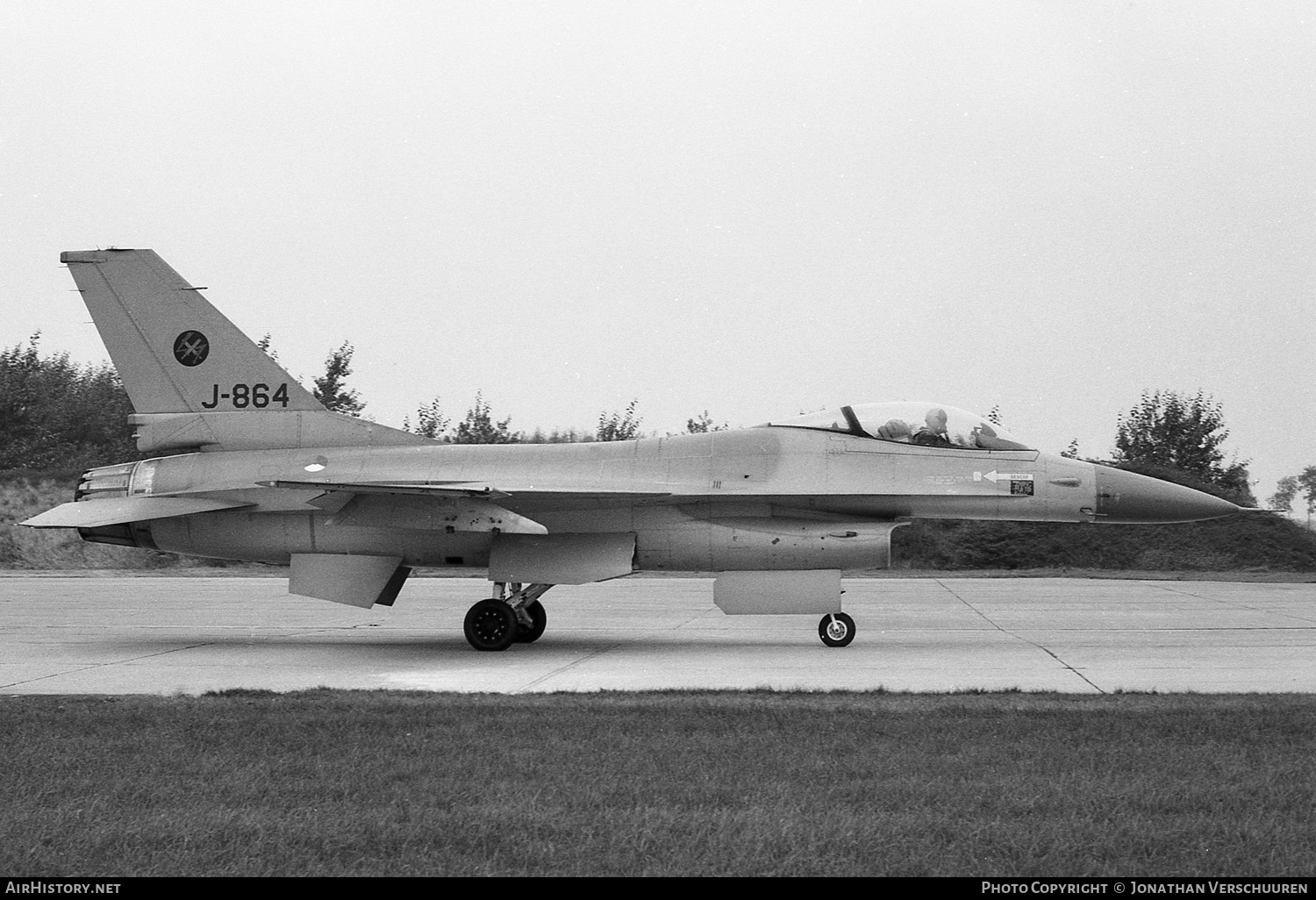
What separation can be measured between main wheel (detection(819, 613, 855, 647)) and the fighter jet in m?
0.02

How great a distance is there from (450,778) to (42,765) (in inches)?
87.2

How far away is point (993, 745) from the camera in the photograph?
23.1ft

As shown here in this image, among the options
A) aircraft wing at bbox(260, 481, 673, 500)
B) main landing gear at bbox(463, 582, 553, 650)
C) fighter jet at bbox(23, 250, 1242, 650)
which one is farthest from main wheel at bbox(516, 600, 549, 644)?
aircraft wing at bbox(260, 481, 673, 500)

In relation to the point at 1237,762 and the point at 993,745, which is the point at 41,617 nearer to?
the point at 993,745

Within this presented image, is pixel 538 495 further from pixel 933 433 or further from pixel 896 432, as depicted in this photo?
pixel 933 433

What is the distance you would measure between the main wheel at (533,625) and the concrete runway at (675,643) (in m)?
0.16

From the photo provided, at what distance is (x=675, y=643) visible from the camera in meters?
13.9

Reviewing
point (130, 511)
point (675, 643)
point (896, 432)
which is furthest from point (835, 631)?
point (130, 511)

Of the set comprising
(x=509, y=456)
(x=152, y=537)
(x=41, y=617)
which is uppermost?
(x=509, y=456)

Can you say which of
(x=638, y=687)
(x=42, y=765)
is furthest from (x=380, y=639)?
(x=42, y=765)

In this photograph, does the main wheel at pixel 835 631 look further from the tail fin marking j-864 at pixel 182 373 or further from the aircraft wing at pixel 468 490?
the tail fin marking j-864 at pixel 182 373

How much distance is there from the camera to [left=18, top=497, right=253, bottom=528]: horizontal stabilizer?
44.7 ft

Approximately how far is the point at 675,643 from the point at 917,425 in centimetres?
354
